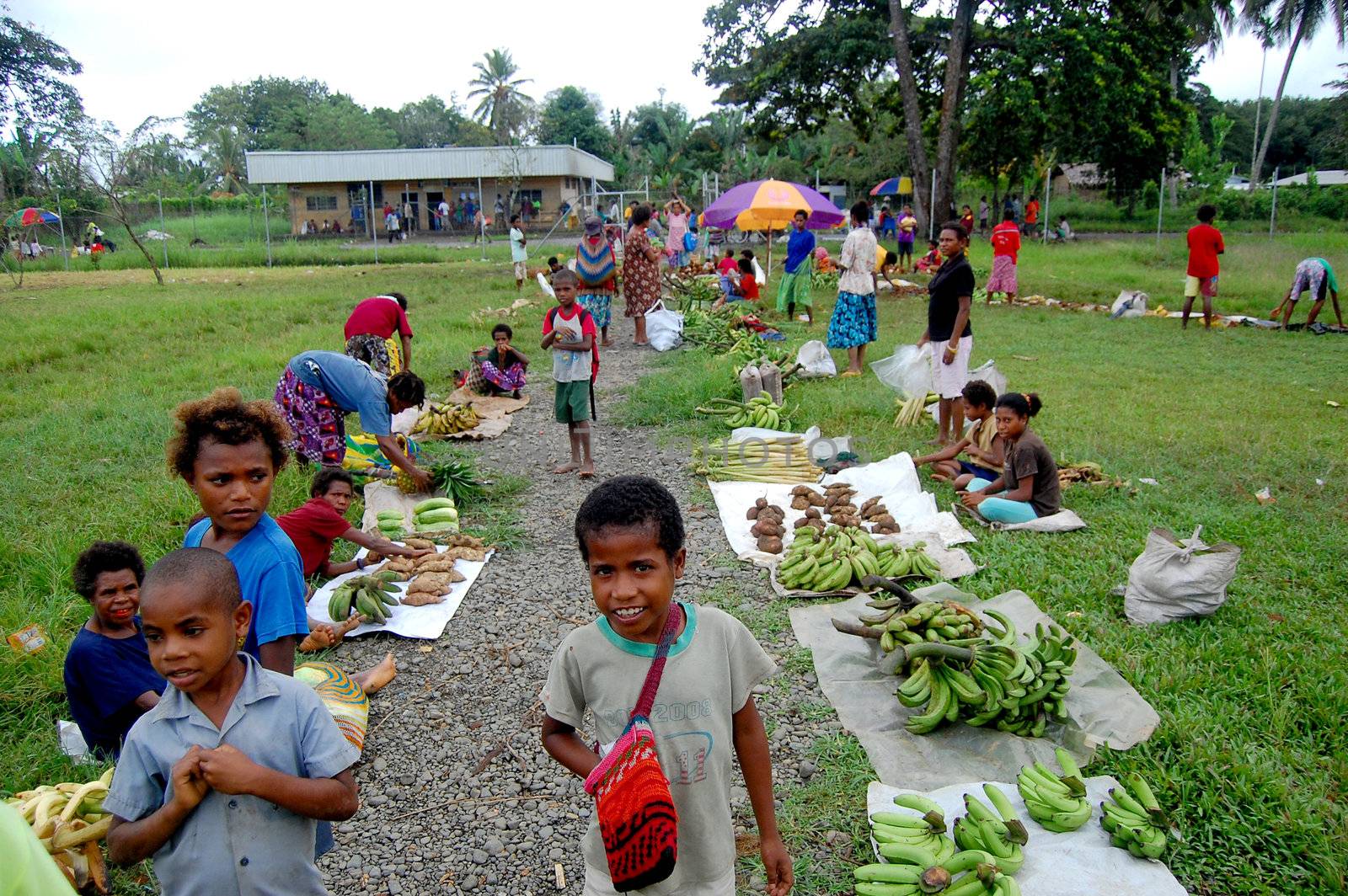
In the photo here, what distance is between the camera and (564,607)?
5355 mm

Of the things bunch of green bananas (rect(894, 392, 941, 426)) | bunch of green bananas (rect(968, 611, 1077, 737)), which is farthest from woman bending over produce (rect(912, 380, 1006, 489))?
bunch of green bananas (rect(968, 611, 1077, 737))

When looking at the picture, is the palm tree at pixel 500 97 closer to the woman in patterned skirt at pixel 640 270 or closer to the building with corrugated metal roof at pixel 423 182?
the building with corrugated metal roof at pixel 423 182

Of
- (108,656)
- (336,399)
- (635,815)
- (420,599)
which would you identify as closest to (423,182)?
(336,399)

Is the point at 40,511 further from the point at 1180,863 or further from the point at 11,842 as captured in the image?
the point at 1180,863

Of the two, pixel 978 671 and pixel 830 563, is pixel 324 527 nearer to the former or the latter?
pixel 830 563

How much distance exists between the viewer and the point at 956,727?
403 cm

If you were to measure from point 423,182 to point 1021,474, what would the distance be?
39564 millimetres

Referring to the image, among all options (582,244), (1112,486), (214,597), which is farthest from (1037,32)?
(214,597)

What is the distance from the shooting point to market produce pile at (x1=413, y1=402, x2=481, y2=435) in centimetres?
898

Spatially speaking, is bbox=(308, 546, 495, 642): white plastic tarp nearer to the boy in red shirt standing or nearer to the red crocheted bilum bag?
the red crocheted bilum bag

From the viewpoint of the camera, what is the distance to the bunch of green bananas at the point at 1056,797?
128 inches

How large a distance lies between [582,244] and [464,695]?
31.4 ft

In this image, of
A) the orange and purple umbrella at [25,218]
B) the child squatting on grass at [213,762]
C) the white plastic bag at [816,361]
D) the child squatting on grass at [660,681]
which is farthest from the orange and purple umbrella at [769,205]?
the orange and purple umbrella at [25,218]

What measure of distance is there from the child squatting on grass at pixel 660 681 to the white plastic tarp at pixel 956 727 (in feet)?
5.72
